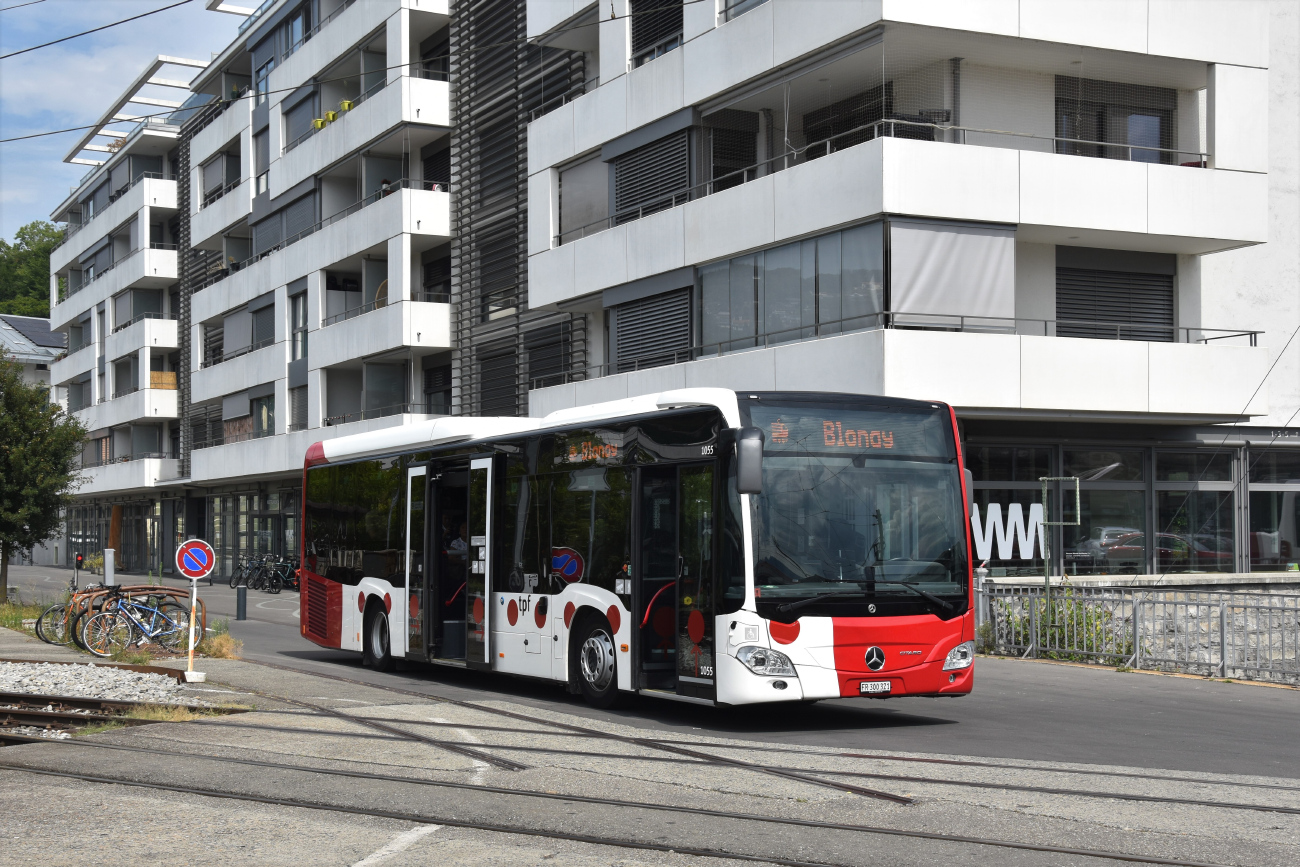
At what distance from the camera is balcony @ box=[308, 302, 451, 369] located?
38156mm

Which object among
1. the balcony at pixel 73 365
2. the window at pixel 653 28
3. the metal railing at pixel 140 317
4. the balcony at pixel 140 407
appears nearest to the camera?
the window at pixel 653 28

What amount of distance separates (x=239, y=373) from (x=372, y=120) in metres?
13.9

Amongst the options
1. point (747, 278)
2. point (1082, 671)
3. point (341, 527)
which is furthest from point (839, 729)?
point (747, 278)

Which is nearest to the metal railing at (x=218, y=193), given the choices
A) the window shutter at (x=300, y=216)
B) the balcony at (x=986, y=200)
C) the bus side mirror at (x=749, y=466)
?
the window shutter at (x=300, y=216)

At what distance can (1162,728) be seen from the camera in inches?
497

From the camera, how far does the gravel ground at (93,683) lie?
600 inches

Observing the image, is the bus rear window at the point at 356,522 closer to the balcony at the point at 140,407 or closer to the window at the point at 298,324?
the window at the point at 298,324

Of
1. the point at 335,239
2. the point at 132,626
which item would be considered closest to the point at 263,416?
the point at 335,239

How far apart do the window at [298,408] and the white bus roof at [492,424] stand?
961 inches

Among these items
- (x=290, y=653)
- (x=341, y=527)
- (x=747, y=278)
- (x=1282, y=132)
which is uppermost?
(x=1282, y=132)

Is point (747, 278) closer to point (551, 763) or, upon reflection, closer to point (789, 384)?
point (789, 384)

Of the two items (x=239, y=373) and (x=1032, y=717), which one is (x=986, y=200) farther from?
(x=239, y=373)

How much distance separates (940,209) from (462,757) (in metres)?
14.9

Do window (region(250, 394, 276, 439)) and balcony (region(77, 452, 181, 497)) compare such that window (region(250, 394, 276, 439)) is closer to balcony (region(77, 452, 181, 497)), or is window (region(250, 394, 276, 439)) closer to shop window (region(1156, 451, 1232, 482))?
balcony (region(77, 452, 181, 497))
